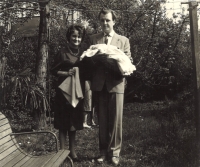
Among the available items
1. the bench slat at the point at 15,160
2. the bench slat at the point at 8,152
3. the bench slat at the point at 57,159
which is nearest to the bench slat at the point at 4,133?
the bench slat at the point at 8,152

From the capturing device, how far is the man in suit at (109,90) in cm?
426

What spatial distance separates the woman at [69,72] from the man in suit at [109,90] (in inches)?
8.2

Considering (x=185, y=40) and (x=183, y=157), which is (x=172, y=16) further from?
(x=183, y=157)

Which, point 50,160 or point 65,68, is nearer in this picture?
point 50,160

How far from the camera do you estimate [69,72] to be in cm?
423

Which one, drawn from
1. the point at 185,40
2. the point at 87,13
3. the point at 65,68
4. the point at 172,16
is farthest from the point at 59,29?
the point at 65,68

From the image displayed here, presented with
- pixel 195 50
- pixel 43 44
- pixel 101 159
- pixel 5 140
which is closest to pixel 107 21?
pixel 195 50

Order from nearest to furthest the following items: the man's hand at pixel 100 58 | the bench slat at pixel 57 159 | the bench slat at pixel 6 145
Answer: the bench slat at pixel 57 159, the bench slat at pixel 6 145, the man's hand at pixel 100 58

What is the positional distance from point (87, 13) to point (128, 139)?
392 cm

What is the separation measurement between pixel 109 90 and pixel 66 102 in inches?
22.2

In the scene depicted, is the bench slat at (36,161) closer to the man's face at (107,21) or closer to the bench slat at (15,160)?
the bench slat at (15,160)

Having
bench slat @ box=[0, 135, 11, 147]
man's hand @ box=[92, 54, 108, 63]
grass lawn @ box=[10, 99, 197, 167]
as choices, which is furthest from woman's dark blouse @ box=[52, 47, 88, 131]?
bench slat @ box=[0, 135, 11, 147]

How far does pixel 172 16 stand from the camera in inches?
380

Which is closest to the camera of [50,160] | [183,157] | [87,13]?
[50,160]
